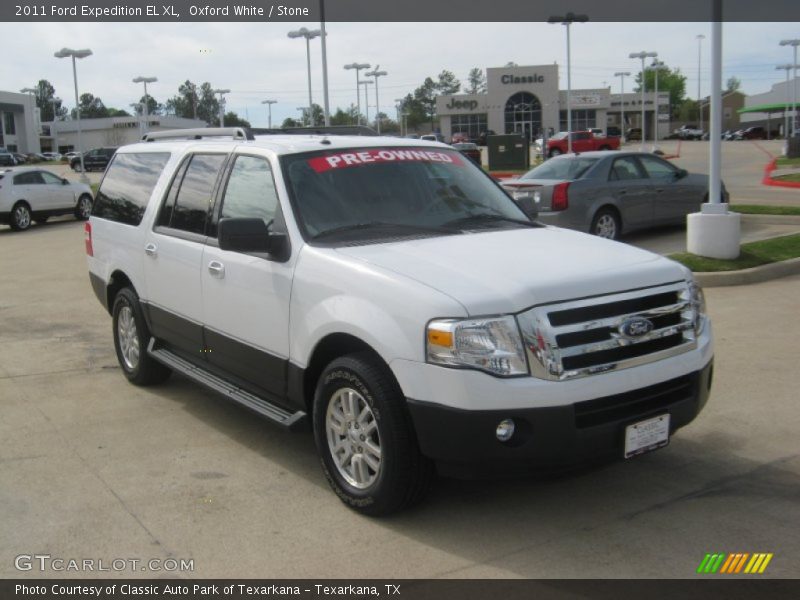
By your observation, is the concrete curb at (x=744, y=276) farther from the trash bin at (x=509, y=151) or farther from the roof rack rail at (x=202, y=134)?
the trash bin at (x=509, y=151)

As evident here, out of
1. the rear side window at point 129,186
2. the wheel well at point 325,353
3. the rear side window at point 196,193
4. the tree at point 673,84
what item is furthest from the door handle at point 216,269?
the tree at point 673,84

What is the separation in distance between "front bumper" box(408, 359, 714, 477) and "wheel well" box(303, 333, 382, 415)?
22.4 inches

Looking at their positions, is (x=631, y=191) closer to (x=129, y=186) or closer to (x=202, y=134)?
(x=202, y=134)

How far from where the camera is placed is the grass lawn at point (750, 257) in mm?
10266

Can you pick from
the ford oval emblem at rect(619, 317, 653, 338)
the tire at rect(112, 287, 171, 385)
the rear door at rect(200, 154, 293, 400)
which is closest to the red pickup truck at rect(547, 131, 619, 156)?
the tire at rect(112, 287, 171, 385)

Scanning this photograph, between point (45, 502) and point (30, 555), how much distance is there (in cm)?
64

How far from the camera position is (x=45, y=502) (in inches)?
179

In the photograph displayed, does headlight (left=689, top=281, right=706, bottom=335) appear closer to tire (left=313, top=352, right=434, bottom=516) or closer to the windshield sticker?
tire (left=313, top=352, right=434, bottom=516)

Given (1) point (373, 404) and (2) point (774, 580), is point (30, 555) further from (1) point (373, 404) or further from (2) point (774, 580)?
(2) point (774, 580)

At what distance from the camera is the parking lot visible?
3795 millimetres

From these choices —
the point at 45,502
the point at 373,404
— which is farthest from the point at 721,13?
the point at 45,502

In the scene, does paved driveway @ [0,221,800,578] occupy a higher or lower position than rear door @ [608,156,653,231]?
lower

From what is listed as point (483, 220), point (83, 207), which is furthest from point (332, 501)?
point (83, 207)

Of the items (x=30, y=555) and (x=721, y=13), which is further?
(x=721, y=13)
